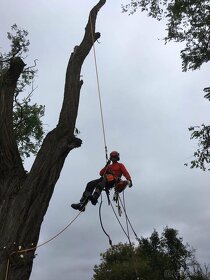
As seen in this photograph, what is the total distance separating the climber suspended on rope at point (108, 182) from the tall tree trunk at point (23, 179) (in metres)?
1.97

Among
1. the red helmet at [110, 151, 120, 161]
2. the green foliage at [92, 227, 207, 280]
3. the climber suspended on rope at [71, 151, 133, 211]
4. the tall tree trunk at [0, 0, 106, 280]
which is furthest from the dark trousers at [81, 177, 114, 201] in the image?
the green foliage at [92, 227, 207, 280]

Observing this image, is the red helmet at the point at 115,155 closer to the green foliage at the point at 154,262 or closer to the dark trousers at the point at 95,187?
the dark trousers at the point at 95,187

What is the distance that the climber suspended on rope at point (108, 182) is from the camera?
7.85 m

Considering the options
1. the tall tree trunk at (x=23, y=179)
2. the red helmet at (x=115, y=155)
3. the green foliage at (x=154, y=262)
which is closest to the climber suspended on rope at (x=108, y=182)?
the red helmet at (x=115, y=155)

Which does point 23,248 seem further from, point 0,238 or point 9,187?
point 9,187

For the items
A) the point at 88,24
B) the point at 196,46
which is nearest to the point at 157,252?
the point at 196,46

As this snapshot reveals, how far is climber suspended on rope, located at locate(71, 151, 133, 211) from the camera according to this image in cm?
785

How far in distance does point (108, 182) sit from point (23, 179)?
118 inches

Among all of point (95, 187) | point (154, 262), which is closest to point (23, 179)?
point (95, 187)

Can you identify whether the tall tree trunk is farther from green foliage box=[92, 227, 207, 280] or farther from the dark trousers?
green foliage box=[92, 227, 207, 280]

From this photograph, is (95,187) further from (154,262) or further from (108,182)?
(154,262)

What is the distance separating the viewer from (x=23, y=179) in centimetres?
566

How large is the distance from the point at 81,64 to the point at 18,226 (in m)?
2.97

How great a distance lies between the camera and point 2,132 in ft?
18.8
